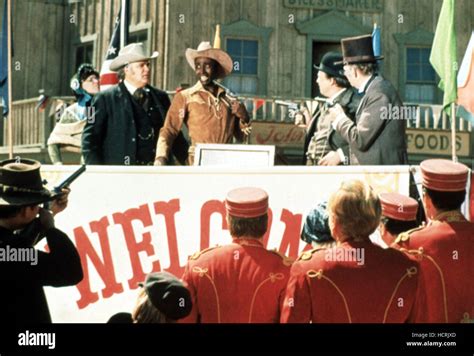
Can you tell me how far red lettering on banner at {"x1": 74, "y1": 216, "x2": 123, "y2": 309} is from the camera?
7066mm

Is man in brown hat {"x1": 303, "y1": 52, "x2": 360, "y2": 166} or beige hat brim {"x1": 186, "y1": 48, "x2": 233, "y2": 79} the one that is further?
beige hat brim {"x1": 186, "y1": 48, "x2": 233, "y2": 79}

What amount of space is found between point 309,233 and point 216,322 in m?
0.71

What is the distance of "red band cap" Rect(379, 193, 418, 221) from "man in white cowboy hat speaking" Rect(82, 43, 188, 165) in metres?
2.26

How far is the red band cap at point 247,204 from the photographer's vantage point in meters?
6.46

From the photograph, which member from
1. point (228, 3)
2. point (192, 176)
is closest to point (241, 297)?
point (192, 176)

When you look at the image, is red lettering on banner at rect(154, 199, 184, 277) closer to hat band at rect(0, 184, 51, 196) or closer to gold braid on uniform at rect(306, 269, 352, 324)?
hat band at rect(0, 184, 51, 196)

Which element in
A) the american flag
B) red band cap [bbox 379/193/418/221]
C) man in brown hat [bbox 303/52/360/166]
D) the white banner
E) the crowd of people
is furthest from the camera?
the american flag

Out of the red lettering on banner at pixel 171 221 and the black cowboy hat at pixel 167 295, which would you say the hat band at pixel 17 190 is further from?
the black cowboy hat at pixel 167 295

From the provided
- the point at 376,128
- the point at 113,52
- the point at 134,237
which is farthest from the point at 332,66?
the point at 113,52

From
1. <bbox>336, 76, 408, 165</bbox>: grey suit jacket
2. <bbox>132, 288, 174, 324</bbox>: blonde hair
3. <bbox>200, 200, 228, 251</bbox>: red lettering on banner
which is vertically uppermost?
<bbox>336, 76, 408, 165</bbox>: grey suit jacket

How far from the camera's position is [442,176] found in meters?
6.68

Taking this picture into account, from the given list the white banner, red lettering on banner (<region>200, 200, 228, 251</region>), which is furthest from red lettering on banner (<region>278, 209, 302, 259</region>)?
red lettering on banner (<region>200, 200, 228, 251</region>)

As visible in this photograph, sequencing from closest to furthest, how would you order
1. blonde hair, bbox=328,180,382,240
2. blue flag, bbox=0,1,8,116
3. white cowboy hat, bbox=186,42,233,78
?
blonde hair, bbox=328,180,382,240, white cowboy hat, bbox=186,42,233,78, blue flag, bbox=0,1,8,116

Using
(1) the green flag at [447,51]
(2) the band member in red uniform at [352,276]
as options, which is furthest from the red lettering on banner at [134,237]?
(1) the green flag at [447,51]
